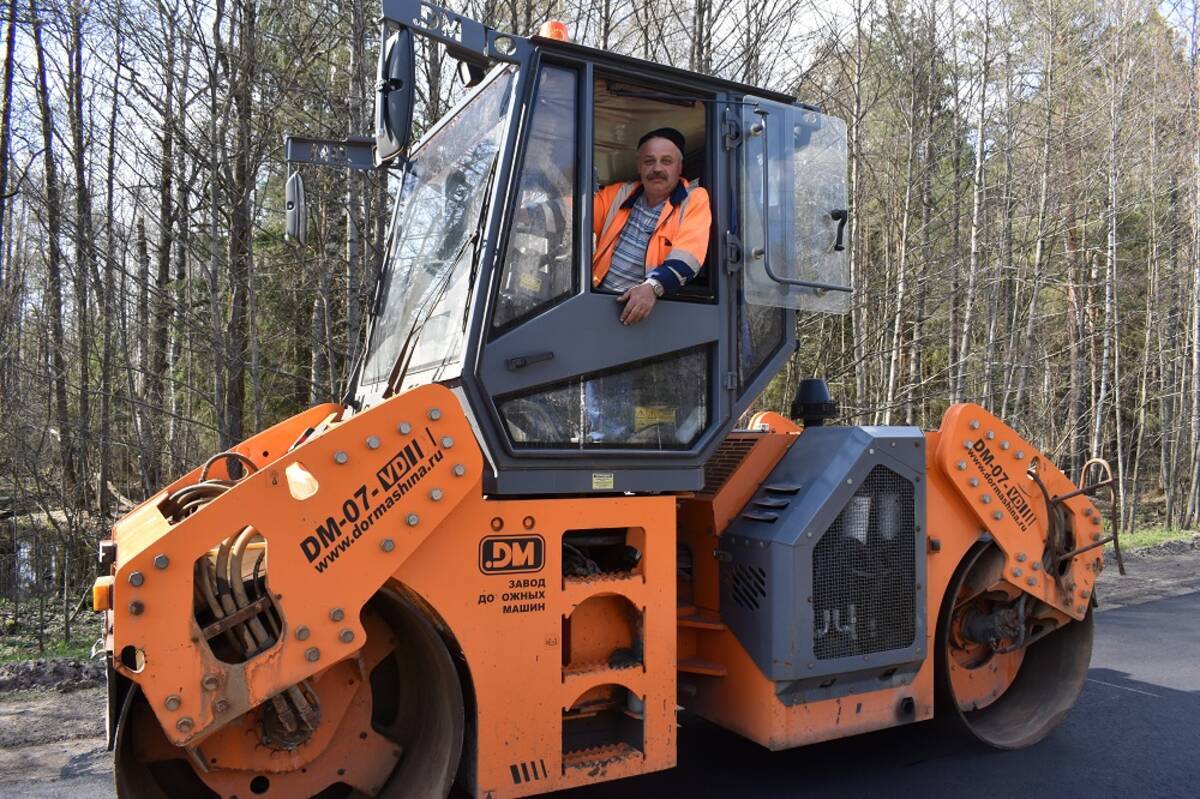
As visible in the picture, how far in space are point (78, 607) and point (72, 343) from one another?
292 cm

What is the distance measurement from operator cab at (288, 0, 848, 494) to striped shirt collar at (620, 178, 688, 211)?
78mm

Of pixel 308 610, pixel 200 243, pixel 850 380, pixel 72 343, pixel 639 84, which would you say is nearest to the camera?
pixel 308 610

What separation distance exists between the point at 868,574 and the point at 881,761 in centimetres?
101

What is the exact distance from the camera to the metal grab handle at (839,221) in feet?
12.0

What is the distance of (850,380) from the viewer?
12.5 metres

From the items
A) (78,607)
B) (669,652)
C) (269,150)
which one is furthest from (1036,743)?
(269,150)

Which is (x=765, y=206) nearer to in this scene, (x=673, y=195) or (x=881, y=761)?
(x=673, y=195)

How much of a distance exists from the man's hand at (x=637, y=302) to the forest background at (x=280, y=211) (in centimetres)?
468

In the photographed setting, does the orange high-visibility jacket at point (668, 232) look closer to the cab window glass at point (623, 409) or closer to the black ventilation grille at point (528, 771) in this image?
the cab window glass at point (623, 409)

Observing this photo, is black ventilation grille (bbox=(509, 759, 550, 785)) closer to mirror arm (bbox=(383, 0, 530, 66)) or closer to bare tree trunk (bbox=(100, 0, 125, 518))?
mirror arm (bbox=(383, 0, 530, 66))

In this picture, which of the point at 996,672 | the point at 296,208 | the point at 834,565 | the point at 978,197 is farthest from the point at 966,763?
the point at 978,197

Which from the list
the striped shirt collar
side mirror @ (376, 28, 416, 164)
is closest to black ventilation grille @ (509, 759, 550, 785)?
side mirror @ (376, 28, 416, 164)

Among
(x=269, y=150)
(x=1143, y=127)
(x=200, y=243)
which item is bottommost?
(x=200, y=243)

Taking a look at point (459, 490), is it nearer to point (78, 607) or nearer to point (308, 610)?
point (308, 610)
